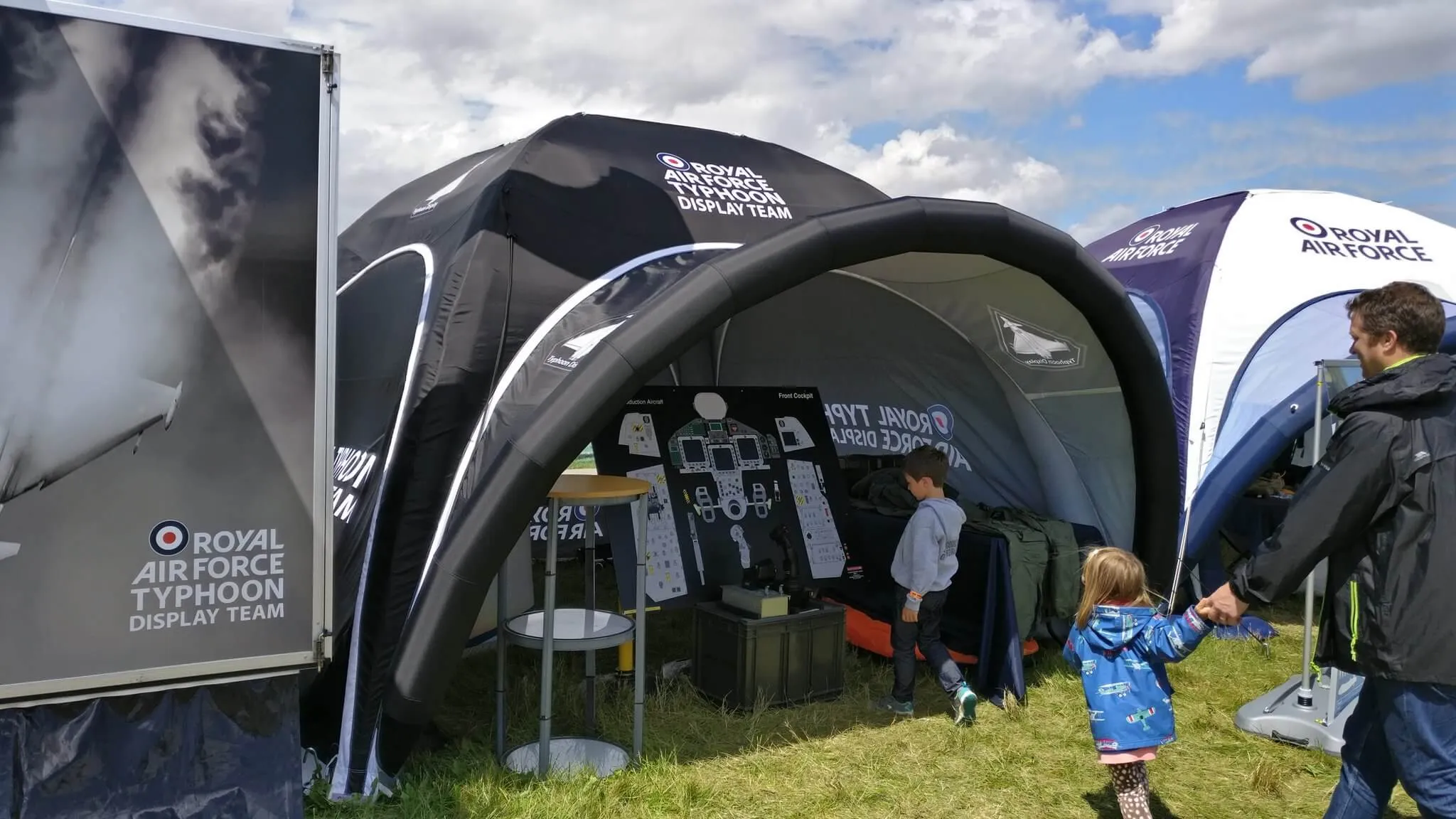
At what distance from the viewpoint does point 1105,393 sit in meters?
5.94

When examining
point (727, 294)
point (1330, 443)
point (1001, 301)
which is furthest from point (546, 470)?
point (1001, 301)

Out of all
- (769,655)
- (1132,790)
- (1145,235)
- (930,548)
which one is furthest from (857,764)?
(1145,235)

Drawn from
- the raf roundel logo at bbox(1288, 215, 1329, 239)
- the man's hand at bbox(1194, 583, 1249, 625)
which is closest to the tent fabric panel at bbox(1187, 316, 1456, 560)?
the raf roundel logo at bbox(1288, 215, 1329, 239)

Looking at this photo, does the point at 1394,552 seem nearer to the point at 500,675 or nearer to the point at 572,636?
the point at 572,636

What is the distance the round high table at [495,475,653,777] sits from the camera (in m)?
4.04

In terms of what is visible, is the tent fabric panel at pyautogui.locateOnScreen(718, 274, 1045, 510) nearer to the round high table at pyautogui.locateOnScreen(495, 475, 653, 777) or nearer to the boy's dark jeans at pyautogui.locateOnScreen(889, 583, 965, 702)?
the boy's dark jeans at pyautogui.locateOnScreen(889, 583, 965, 702)

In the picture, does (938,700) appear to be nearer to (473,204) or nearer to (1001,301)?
(1001,301)

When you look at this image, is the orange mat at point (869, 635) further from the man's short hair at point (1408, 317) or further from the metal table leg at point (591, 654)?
the man's short hair at point (1408, 317)

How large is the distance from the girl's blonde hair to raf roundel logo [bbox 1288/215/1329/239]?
16.6ft

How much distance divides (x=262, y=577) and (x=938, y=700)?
11.7ft

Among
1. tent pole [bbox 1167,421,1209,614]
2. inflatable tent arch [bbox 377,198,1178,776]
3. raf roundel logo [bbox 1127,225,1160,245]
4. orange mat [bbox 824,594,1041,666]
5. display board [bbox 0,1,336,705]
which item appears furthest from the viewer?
raf roundel logo [bbox 1127,225,1160,245]

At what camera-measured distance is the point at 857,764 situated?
4.47 metres

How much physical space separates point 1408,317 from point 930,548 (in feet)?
7.99

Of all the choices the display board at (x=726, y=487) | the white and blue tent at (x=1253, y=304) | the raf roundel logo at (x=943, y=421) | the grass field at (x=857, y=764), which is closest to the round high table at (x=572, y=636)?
the grass field at (x=857, y=764)
